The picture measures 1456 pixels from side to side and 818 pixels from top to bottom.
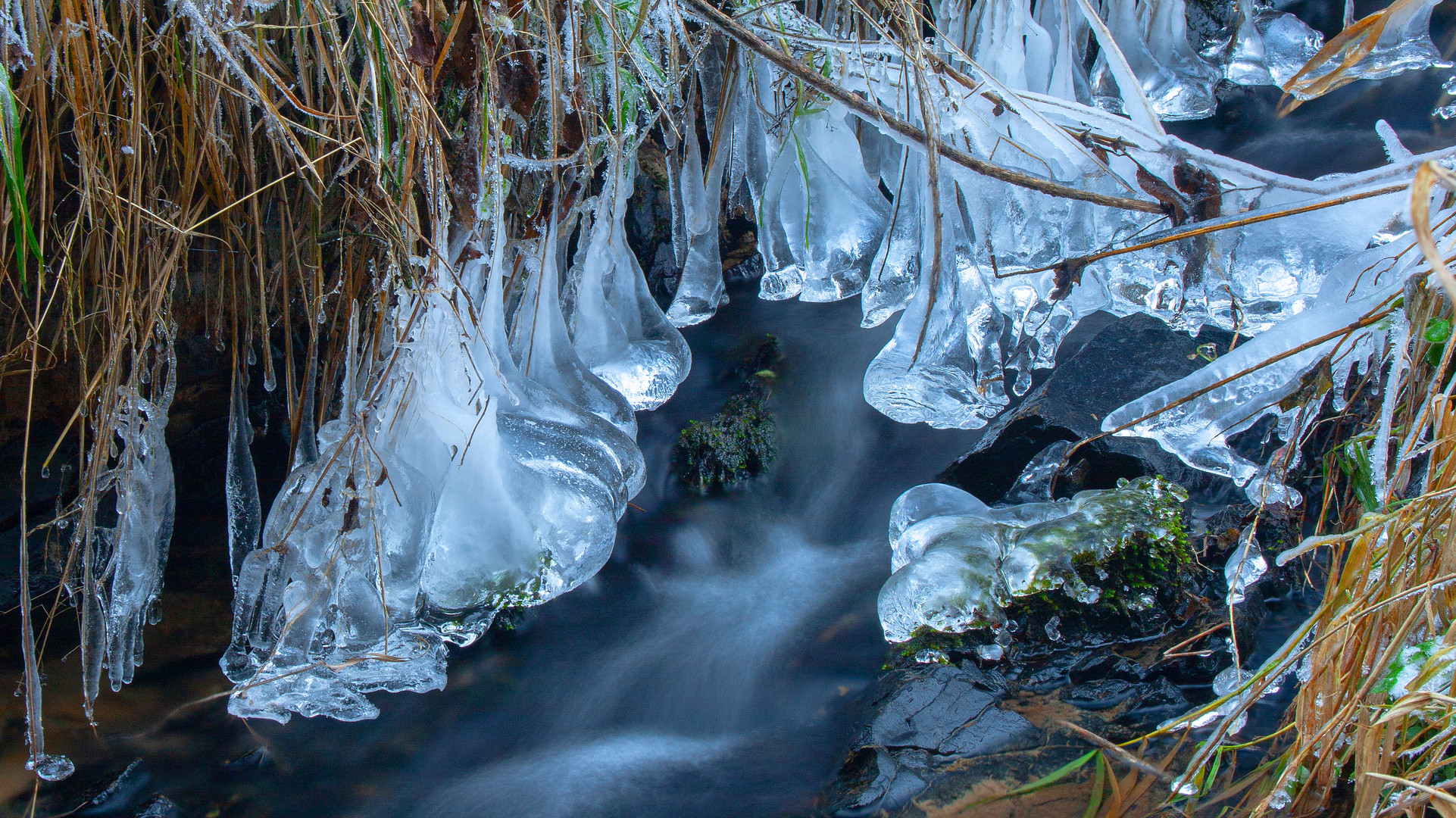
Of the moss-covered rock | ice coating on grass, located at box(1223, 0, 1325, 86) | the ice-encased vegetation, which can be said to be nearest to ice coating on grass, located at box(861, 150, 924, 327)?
the ice-encased vegetation

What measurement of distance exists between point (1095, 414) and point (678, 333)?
4.74 ft

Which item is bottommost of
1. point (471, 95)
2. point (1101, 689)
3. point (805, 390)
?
point (1101, 689)

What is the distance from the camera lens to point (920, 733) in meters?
2.09

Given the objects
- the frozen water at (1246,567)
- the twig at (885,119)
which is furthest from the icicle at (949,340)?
the frozen water at (1246,567)

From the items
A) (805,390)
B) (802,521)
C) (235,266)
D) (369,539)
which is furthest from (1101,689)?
(235,266)

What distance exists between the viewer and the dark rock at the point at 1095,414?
104 inches

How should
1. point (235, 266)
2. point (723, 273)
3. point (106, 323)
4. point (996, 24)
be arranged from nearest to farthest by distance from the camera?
point (106, 323), point (235, 266), point (996, 24), point (723, 273)

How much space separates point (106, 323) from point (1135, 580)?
275cm

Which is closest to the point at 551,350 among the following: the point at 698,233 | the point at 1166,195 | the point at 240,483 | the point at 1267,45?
the point at 698,233

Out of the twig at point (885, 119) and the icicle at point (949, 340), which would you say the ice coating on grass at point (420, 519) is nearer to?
the twig at point (885, 119)

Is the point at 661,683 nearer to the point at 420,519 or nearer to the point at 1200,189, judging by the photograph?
the point at 420,519

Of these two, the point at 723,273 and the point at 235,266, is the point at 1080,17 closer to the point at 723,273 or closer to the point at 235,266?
the point at 723,273

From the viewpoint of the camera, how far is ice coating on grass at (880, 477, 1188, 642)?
7.53 feet

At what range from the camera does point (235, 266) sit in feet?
6.73
